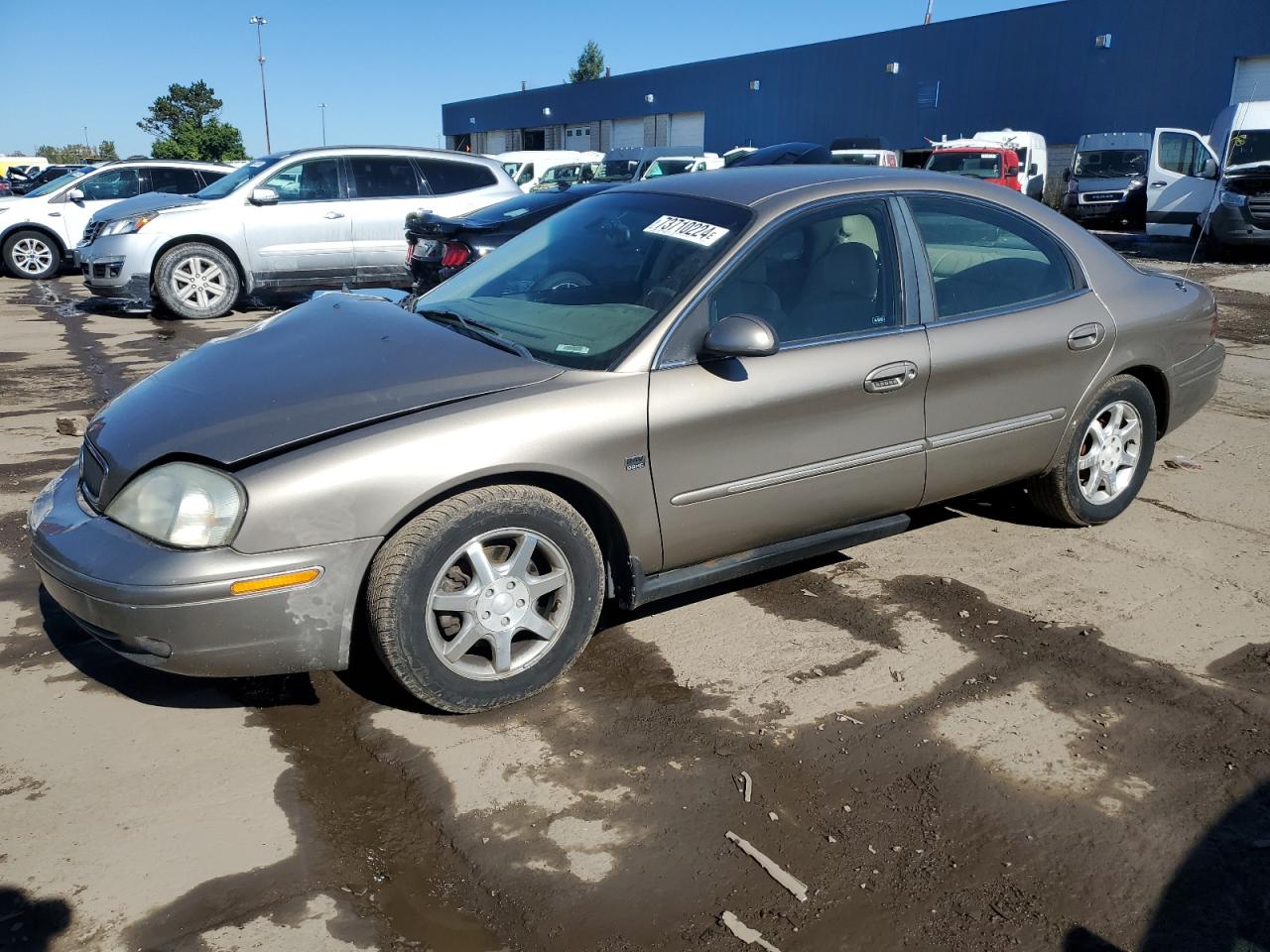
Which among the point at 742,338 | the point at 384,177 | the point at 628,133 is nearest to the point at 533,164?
the point at 384,177

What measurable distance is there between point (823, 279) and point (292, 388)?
1943 mm

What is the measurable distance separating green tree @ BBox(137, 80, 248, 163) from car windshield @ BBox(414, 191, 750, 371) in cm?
5388

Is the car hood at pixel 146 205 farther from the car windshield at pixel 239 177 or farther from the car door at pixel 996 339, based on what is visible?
the car door at pixel 996 339

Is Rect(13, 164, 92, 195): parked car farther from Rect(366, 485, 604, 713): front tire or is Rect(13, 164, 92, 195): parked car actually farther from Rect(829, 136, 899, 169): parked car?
Rect(366, 485, 604, 713): front tire

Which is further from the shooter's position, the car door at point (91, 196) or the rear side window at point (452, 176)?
the car door at point (91, 196)

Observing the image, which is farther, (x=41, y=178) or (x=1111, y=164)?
(x=41, y=178)

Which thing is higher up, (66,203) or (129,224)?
(66,203)

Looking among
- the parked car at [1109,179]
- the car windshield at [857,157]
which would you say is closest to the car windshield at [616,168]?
the car windshield at [857,157]

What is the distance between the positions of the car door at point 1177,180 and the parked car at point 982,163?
3031 mm

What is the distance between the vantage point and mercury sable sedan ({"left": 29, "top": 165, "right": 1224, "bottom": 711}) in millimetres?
2848

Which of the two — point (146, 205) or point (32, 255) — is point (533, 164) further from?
point (146, 205)

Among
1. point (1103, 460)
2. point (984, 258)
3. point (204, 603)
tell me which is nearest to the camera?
point (204, 603)

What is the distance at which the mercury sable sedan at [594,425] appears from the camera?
9.34 feet

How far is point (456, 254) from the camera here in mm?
8750
